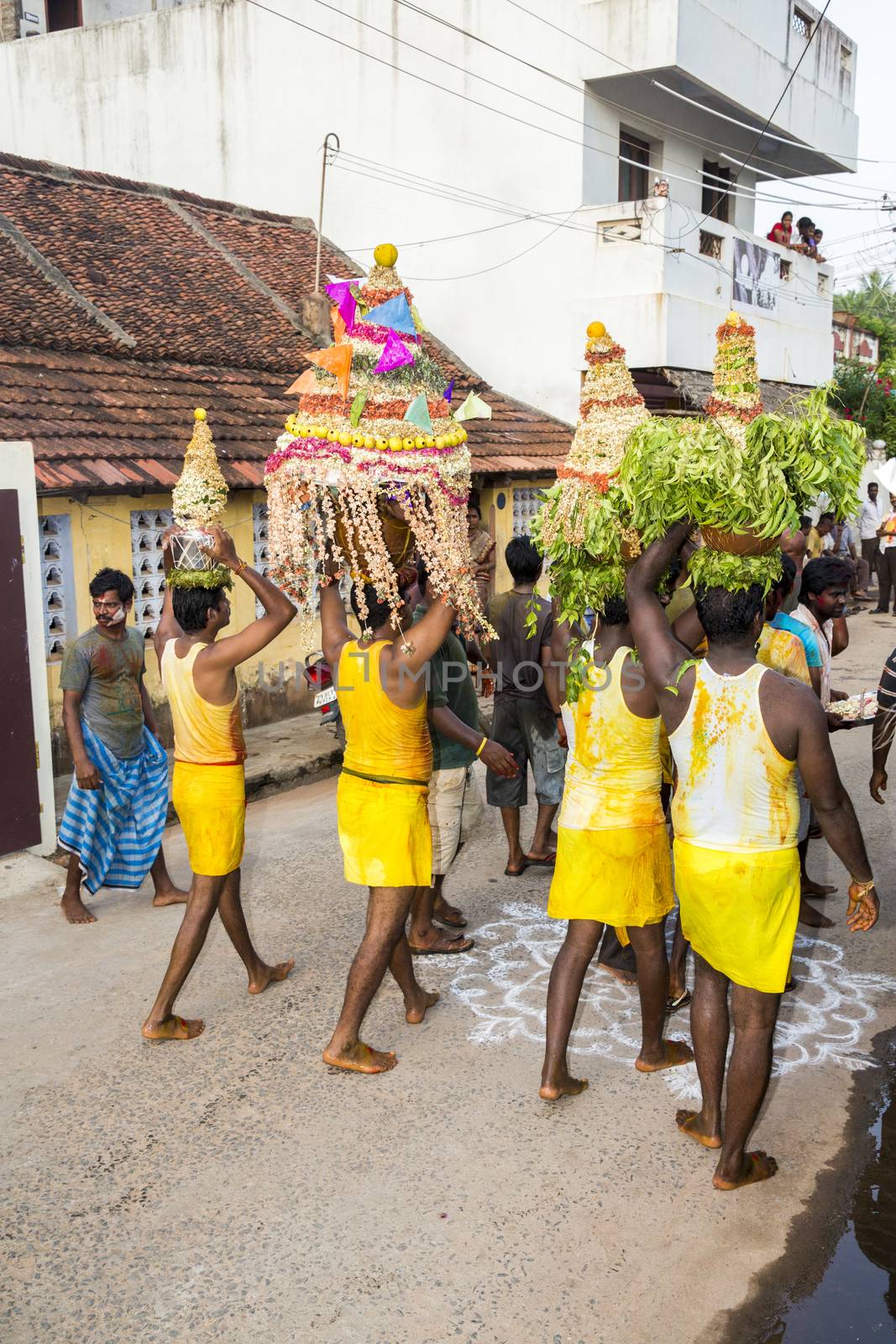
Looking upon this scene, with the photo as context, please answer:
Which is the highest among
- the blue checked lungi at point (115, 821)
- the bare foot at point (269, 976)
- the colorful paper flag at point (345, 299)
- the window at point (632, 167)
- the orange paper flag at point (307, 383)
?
the window at point (632, 167)

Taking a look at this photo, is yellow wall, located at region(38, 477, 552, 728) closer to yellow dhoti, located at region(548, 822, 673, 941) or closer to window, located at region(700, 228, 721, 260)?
yellow dhoti, located at region(548, 822, 673, 941)

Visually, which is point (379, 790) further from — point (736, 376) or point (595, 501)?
point (736, 376)

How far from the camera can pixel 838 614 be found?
5953 mm

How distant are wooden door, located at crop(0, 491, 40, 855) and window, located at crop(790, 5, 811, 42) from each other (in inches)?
605

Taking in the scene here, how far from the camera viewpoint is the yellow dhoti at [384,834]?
429cm

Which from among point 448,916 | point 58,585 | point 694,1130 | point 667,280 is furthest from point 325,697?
point 667,280

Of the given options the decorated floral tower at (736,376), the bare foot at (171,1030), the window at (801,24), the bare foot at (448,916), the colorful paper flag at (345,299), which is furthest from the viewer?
the window at (801,24)

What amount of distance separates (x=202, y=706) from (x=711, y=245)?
1297cm

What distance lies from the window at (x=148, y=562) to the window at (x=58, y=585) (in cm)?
65

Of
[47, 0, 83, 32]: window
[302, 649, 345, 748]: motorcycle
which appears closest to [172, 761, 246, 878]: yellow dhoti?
[302, 649, 345, 748]: motorcycle

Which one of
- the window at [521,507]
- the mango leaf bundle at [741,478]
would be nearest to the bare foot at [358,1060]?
the mango leaf bundle at [741,478]

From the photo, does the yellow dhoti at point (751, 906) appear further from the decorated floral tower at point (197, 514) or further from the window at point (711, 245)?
the window at point (711, 245)

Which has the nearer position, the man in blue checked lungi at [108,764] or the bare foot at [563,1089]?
the bare foot at [563,1089]

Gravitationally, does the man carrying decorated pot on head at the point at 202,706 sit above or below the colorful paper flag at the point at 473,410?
below
